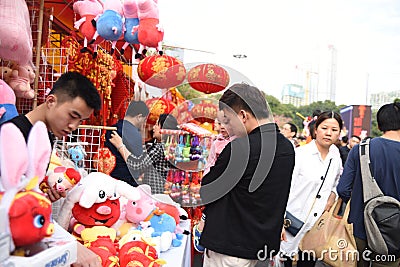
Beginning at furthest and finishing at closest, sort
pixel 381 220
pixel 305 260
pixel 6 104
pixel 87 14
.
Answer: pixel 87 14
pixel 305 260
pixel 381 220
pixel 6 104

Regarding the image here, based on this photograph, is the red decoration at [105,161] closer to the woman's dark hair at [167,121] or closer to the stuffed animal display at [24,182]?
the woman's dark hair at [167,121]

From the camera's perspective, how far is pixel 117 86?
566 cm

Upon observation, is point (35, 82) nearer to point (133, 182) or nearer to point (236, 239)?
point (133, 182)

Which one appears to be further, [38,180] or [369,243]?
[369,243]

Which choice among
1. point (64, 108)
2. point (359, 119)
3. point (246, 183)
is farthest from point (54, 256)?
point (359, 119)

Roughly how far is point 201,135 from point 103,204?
2.45 metres

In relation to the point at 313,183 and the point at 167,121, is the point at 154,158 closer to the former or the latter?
the point at 167,121

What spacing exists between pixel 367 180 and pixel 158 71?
2.46 m

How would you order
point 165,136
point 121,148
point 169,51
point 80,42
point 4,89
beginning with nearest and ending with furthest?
point 4,89
point 121,148
point 165,136
point 80,42
point 169,51

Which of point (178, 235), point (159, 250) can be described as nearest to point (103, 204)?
point (159, 250)

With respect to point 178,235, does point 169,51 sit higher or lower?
higher

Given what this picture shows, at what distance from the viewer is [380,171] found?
2420mm

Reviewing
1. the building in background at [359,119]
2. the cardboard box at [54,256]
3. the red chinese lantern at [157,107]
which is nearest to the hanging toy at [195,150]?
the red chinese lantern at [157,107]

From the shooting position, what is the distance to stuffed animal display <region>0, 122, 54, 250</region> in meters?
0.79
